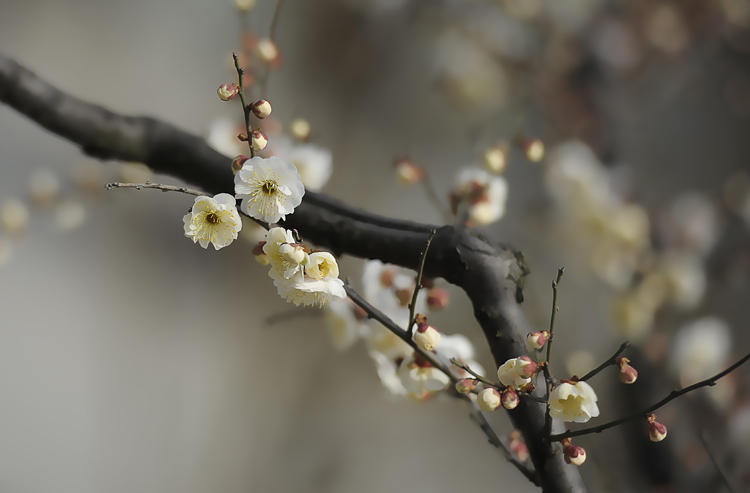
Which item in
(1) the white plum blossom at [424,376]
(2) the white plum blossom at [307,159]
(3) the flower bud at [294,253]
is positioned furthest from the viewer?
(2) the white plum blossom at [307,159]

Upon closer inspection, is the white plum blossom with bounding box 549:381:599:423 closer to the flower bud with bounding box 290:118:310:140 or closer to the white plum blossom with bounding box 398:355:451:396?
the white plum blossom with bounding box 398:355:451:396

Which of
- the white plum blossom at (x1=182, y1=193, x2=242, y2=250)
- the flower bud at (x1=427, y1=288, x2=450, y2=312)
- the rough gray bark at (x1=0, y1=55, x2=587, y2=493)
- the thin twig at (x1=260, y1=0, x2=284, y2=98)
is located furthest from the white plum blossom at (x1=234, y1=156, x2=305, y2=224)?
the thin twig at (x1=260, y1=0, x2=284, y2=98)

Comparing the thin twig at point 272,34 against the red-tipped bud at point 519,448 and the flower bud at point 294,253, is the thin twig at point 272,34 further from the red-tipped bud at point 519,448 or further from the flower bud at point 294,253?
the red-tipped bud at point 519,448

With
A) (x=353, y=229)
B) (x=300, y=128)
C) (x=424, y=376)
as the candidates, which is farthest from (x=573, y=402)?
(x=300, y=128)

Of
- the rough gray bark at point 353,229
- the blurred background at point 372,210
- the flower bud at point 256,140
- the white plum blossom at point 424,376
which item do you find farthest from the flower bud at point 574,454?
the flower bud at point 256,140

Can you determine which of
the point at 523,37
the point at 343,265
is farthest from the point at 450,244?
the point at 523,37

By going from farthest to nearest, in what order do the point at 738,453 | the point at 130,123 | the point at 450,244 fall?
the point at 738,453, the point at 130,123, the point at 450,244

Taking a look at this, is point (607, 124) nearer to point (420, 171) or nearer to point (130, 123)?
point (420, 171)
